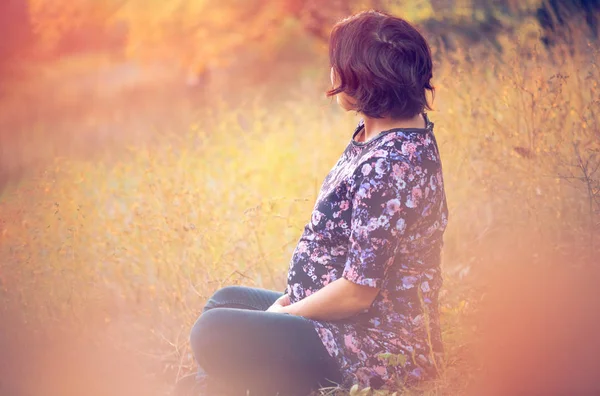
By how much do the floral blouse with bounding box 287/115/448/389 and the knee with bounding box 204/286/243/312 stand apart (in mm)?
391

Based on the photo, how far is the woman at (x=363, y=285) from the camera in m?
1.75

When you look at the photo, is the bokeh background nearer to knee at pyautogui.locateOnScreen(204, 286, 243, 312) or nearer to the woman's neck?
knee at pyautogui.locateOnScreen(204, 286, 243, 312)

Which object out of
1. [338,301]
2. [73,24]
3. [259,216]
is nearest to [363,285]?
[338,301]

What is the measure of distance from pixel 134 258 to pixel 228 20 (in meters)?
2.67

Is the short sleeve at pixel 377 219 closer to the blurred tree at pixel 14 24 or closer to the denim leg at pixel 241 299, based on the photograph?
the denim leg at pixel 241 299

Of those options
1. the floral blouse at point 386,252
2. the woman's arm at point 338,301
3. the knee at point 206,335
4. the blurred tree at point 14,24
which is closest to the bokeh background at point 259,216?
the blurred tree at point 14,24

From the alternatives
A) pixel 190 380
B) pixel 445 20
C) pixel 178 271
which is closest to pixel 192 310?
pixel 178 271

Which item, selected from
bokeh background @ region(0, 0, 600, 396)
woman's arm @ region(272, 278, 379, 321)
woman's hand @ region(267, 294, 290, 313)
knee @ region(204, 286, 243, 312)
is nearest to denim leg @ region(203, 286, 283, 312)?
knee @ region(204, 286, 243, 312)

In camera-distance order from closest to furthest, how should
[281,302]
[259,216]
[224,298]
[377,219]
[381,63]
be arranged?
1. [377,219]
2. [381,63]
3. [281,302]
4. [224,298]
5. [259,216]

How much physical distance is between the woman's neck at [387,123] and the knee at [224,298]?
2.29 feet

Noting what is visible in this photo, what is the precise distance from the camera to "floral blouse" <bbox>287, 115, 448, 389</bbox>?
5.55 ft

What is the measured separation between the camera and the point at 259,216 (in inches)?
129

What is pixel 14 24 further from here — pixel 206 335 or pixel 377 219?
pixel 377 219

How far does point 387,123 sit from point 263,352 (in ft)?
2.34
